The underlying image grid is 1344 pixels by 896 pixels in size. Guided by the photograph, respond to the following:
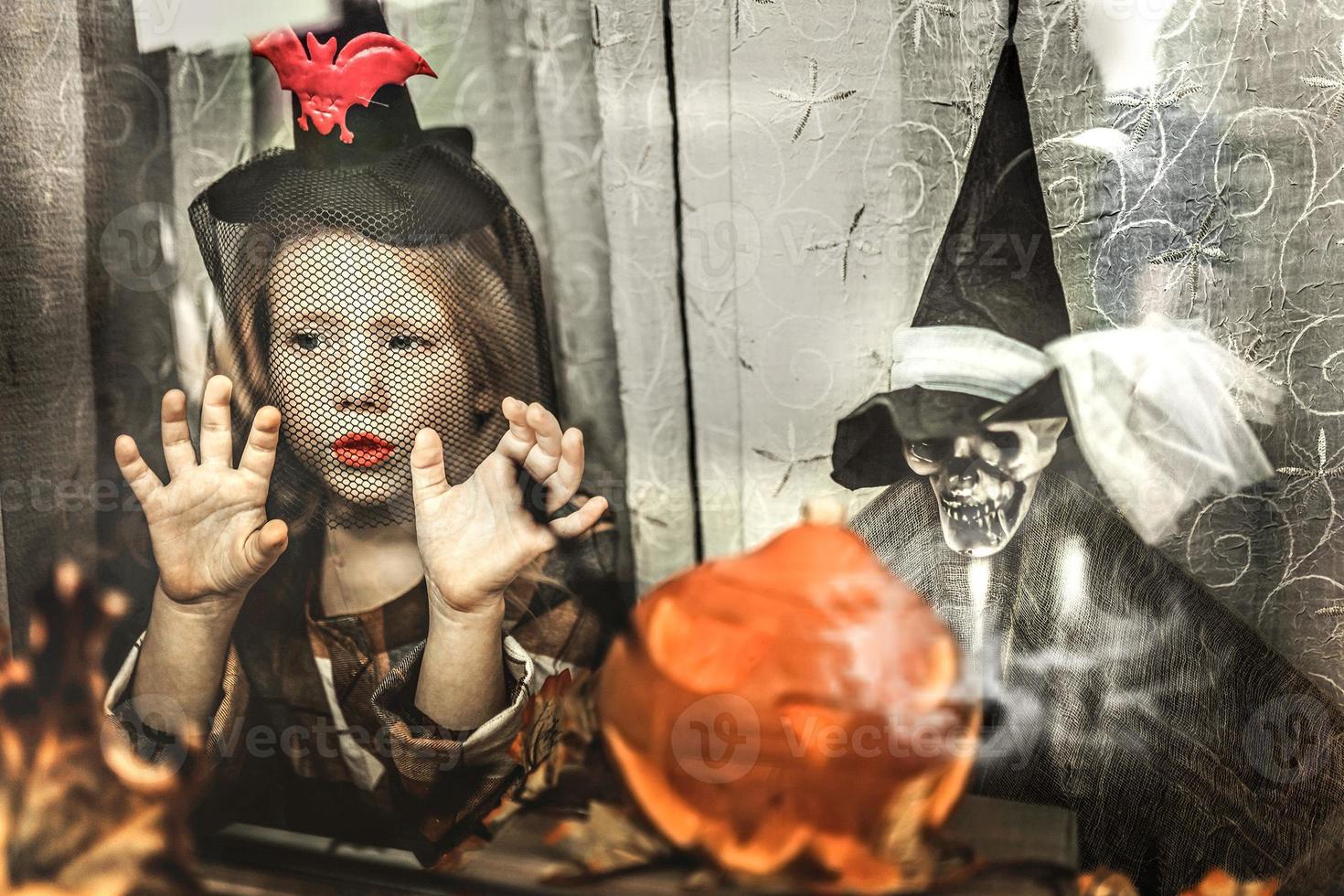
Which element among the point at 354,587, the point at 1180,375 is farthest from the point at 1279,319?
the point at 354,587

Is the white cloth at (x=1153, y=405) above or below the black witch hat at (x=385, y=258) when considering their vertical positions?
below

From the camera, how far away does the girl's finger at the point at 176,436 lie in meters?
1.00

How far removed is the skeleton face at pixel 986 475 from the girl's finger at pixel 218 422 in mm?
702

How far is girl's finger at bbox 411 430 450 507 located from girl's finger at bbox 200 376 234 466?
8.3 inches

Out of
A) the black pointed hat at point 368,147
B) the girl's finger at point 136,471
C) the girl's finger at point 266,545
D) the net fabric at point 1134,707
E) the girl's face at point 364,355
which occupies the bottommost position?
the net fabric at point 1134,707

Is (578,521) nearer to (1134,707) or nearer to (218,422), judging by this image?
(218,422)

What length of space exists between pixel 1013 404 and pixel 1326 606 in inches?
13.9

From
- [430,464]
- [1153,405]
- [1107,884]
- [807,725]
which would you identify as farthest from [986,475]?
[430,464]

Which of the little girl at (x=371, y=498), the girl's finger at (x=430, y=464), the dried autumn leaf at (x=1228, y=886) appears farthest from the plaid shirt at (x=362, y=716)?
the dried autumn leaf at (x=1228, y=886)

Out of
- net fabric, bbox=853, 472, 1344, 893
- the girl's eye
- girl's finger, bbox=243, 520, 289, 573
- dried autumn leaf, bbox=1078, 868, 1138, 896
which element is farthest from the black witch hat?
dried autumn leaf, bbox=1078, 868, 1138, 896

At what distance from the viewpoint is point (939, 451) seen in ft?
2.90

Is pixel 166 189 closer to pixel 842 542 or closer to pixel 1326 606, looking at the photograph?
pixel 842 542

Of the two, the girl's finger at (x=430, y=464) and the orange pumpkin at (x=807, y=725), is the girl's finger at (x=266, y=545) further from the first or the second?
the orange pumpkin at (x=807, y=725)

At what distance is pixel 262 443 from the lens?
97 cm
